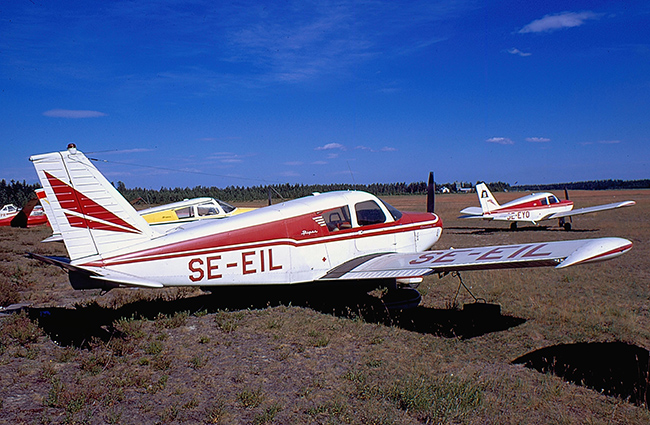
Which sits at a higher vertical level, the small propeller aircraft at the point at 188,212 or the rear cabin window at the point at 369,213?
the small propeller aircraft at the point at 188,212

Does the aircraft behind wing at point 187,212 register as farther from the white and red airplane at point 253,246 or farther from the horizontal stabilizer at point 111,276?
the horizontal stabilizer at point 111,276

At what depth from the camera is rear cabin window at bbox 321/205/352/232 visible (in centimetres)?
800

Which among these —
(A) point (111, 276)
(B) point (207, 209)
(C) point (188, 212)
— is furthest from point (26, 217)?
(A) point (111, 276)

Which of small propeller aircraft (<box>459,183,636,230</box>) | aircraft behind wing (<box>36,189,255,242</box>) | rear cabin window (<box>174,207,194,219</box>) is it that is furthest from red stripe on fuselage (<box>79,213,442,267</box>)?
small propeller aircraft (<box>459,183,636,230</box>)

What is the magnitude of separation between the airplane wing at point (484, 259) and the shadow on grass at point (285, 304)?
0.81 metres

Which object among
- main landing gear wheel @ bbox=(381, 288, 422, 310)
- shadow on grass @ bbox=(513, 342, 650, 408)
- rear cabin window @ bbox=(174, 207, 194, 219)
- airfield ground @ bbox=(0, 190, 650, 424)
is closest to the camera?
airfield ground @ bbox=(0, 190, 650, 424)

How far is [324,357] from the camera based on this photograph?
18.6 feet

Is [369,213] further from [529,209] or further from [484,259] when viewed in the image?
[529,209]

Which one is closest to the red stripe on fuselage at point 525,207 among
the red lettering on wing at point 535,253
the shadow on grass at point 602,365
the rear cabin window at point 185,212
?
the rear cabin window at point 185,212

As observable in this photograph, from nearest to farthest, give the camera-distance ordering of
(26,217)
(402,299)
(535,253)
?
→ (535,253)
(402,299)
(26,217)

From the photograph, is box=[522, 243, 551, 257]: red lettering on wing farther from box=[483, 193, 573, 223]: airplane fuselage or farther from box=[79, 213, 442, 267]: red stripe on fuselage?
box=[483, 193, 573, 223]: airplane fuselage

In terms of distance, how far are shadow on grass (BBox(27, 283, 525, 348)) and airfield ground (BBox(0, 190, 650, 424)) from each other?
38mm

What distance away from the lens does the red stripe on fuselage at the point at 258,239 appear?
20.8 feet

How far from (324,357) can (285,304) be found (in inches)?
112
